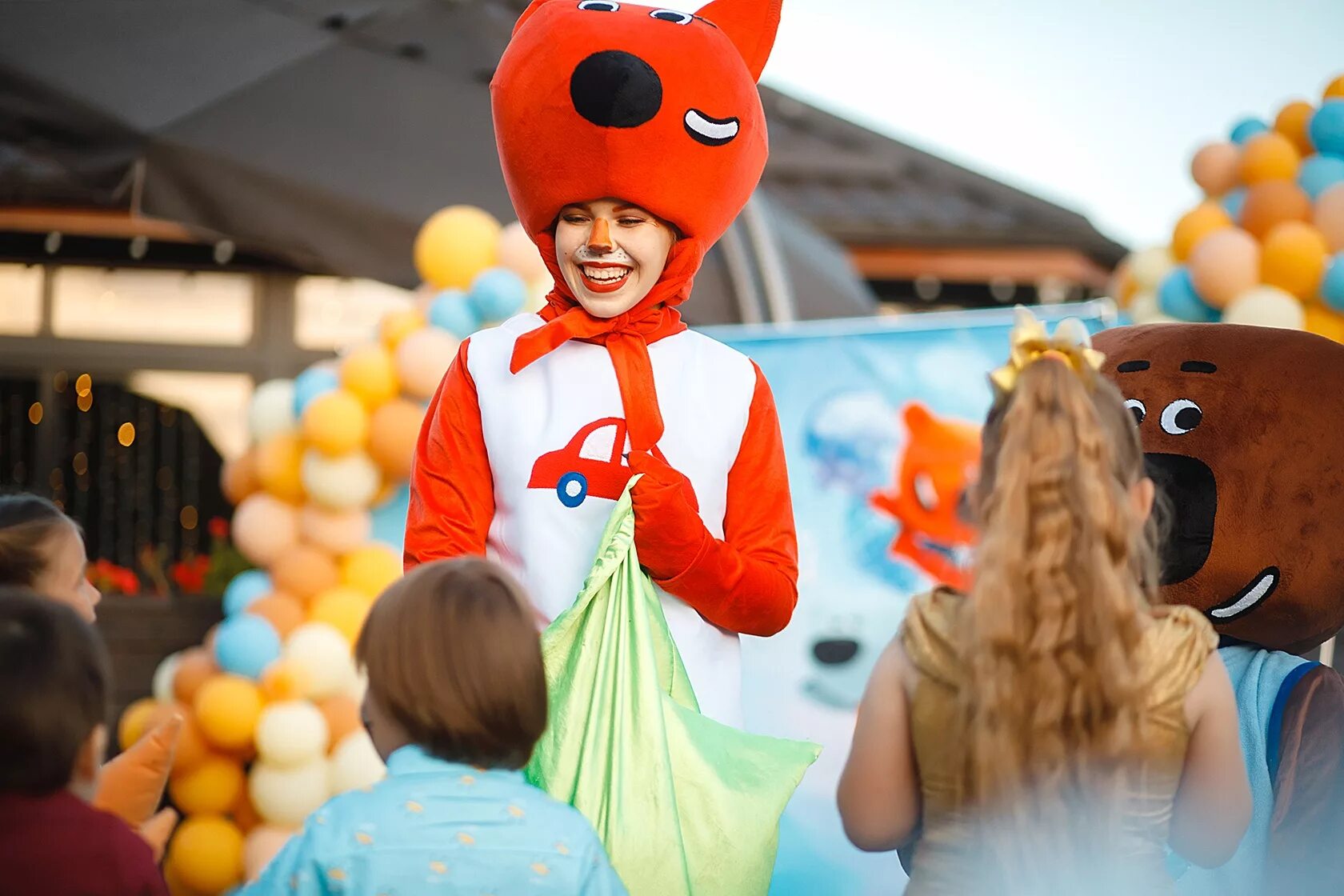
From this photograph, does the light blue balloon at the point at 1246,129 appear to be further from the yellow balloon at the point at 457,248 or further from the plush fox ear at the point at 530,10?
the plush fox ear at the point at 530,10

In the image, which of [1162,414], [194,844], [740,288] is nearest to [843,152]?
[740,288]

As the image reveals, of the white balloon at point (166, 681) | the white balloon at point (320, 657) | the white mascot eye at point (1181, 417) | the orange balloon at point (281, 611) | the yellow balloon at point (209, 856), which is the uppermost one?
the white mascot eye at point (1181, 417)

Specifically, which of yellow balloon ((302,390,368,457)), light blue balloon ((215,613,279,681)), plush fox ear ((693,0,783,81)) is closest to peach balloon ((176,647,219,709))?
light blue balloon ((215,613,279,681))

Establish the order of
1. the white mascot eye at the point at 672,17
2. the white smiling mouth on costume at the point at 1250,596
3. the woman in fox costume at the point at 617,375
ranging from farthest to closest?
the white smiling mouth on costume at the point at 1250,596
the white mascot eye at the point at 672,17
the woman in fox costume at the point at 617,375

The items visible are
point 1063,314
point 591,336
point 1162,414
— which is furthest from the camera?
point 1063,314

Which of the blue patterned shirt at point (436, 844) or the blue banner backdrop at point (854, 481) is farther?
the blue banner backdrop at point (854, 481)

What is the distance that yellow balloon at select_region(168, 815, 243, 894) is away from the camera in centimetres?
475

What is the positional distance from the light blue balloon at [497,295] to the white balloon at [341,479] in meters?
0.57

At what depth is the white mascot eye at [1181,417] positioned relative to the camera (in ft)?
9.70

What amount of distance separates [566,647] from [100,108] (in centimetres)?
317

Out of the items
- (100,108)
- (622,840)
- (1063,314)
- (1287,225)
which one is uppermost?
(100,108)

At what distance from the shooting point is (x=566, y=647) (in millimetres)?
2318

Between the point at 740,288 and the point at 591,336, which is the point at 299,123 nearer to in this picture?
the point at 740,288

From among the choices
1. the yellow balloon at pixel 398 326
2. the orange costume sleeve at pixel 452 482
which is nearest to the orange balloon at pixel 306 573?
the yellow balloon at pixel 398 326
